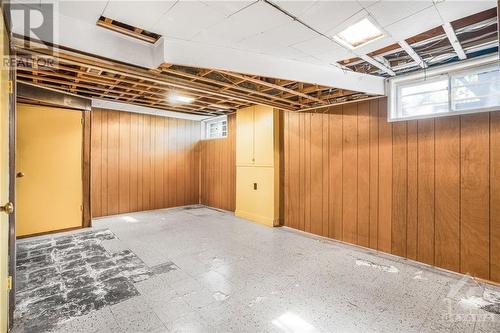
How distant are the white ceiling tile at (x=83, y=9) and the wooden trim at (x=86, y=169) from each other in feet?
10.3

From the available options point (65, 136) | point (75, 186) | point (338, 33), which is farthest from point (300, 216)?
point (65, 136)

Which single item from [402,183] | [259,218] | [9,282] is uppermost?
[402,183]

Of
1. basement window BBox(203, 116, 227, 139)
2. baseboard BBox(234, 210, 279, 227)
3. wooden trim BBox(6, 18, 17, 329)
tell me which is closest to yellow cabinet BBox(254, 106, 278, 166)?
baseboard BBox(234, 210, 279, 227)

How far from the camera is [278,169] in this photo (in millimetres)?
5098

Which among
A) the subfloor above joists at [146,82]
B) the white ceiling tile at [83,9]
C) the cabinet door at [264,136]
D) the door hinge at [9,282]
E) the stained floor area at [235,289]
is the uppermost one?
the white ceiling tile at [83,9]

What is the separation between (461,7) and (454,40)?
68 cm

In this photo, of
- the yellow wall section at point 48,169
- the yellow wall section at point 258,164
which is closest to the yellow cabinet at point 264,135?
the yellow wall section at point 258,164

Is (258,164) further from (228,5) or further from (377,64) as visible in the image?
(228,5)

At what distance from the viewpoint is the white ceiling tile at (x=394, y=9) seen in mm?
1838

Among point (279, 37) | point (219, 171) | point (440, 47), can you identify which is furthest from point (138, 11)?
point (219, 171)

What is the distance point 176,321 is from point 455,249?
3.26m

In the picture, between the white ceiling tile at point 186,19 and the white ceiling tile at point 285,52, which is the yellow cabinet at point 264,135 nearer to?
the white ceiling tile at point 285,52

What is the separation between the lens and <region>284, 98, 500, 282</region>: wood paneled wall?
2.79 m

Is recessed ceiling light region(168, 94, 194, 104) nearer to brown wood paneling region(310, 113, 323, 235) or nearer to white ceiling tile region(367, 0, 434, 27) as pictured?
brown wood paneling region(310, 113, 323, 235)
